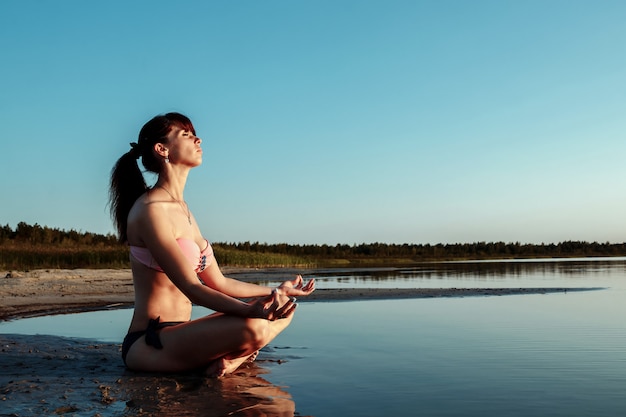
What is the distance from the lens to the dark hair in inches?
155

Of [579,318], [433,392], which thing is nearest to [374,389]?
[433,392]

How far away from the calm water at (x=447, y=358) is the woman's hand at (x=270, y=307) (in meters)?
0.50

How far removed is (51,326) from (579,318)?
6.56 metres

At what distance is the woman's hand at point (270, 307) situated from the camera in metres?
3.44

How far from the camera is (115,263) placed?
1058 inches

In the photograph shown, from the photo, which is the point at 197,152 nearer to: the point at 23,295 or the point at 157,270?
the point at 157,270

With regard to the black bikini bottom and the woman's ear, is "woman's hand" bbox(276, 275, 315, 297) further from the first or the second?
the woman's ear

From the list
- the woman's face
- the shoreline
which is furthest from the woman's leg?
the shoreline

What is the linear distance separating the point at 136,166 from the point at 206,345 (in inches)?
47.8

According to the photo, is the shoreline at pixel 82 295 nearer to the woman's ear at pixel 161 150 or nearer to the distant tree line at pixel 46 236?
the woman's ear at pixel 161 150

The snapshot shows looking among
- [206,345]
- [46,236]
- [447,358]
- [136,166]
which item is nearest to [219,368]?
[206,345]

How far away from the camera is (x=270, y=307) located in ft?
11.4

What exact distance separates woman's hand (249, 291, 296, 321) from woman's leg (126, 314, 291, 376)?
0.60 feet

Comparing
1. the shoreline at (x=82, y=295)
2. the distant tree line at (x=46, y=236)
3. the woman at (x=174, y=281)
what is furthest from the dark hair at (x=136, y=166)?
the distant tree line at (x=46, y=236)
